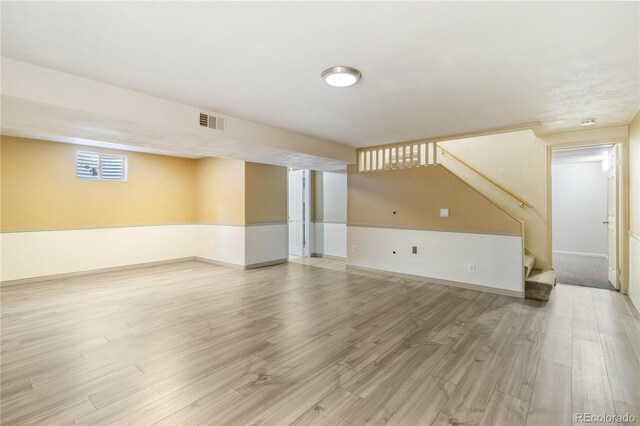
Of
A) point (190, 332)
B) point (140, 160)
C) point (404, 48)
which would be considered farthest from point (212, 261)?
point (404, 48)

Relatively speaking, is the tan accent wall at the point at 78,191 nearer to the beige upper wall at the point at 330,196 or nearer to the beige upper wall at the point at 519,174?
the beige upper wall at the point at 330,196

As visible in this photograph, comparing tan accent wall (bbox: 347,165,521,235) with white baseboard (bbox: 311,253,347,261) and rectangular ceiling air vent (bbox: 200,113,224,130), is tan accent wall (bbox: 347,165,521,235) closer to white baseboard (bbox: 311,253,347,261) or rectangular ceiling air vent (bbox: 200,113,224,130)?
white baseboard (bbox: 311,253,347,261)

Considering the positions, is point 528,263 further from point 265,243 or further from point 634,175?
point 265,243

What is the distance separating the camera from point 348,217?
6305 millimetres

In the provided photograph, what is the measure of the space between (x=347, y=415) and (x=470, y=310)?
259 cm

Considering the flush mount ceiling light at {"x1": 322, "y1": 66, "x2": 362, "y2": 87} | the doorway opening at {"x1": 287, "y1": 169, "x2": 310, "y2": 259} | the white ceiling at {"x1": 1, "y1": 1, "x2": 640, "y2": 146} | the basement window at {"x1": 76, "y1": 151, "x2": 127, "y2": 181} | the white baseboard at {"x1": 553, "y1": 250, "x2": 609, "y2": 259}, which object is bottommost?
the white baseboard at {"x1": 553, "y1": 250, "x2": 609, "y2": 259}

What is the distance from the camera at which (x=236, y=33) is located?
1.96 metres

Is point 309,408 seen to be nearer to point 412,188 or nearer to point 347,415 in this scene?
point 347,415

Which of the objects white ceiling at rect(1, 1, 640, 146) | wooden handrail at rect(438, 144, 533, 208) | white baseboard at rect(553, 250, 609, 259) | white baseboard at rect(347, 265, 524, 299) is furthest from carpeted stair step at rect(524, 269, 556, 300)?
white baseboard at rect(553, 250, 609, 259)

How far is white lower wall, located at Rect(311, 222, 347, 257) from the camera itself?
7.47m

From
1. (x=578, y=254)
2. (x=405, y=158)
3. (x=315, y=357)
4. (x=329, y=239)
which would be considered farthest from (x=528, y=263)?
(x=578, y=254)

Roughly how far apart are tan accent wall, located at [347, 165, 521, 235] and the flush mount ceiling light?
308 centimetres

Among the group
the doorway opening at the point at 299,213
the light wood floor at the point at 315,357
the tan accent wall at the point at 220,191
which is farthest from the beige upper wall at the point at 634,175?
the tan accent wall at the point at 220,191

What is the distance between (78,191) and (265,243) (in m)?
3.73
